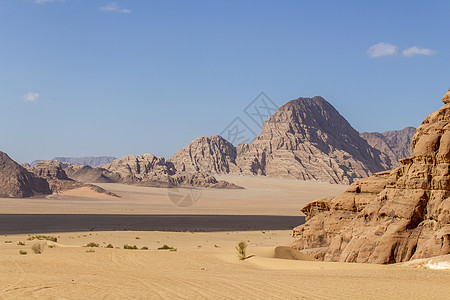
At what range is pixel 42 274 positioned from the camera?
40.5 ft

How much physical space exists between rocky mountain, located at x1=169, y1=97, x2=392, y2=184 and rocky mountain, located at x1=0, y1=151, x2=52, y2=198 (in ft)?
251

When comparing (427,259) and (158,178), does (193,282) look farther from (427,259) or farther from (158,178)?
(158,178)

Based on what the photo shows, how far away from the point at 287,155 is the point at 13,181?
314 ft

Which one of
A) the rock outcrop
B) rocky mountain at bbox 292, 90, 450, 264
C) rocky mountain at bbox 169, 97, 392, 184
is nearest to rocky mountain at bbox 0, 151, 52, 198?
rocky mountain at bbox 292, 90, 450, 264

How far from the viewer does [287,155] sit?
156750 millimetres

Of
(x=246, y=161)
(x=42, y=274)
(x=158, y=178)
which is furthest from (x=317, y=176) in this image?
(x=42, y=274)

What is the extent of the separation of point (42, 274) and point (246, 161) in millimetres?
148998

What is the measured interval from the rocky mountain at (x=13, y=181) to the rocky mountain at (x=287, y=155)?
76539 mm

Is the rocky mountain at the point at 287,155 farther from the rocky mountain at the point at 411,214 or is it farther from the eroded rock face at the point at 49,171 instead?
the rocky mountain at the point at 411,214

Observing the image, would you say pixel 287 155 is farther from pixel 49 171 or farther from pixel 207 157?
pixel 49 171

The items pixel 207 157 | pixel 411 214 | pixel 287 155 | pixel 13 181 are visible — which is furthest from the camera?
pixel 207 157

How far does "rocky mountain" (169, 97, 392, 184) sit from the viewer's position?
15025 cm

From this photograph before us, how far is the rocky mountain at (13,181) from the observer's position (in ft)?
252

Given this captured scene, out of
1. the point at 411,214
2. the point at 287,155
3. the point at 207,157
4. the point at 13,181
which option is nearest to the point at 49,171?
the point at 13,181
